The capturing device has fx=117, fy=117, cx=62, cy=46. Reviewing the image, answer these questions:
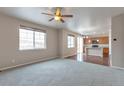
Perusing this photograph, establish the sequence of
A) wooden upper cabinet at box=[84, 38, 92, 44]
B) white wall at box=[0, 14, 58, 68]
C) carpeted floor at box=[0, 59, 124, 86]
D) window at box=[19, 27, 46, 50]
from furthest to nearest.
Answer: wooden upper cabinet at box=[84, 38, 92, 44] → window at box=[19, 27, 46, 50] → white wall at box=[0, 14, 58, 68] → carpeted floor at box=[0, 59, 124, 86]

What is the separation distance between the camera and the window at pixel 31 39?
5851mm

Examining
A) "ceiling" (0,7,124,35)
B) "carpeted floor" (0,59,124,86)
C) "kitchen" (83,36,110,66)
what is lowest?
"carpeted floor" (0,59,124,86)

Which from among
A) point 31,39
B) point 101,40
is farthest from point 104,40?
point 31,39

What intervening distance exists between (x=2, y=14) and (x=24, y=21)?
50.7 inches

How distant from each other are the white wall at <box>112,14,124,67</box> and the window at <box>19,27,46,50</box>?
13.6 feet

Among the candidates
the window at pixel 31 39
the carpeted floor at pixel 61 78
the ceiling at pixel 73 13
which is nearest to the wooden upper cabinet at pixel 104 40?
the ceiling at pixel 73 13

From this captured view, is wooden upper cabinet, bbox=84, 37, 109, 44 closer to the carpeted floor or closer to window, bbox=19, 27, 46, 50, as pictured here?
window, bbox=19, 27, 46, 50

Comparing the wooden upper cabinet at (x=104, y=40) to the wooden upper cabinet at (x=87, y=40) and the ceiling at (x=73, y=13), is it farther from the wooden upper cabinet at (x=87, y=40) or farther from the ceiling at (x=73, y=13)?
the ceiling at (x=73, y=13)

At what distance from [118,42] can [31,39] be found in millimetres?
4453

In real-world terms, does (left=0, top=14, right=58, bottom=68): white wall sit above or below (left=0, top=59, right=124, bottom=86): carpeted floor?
above

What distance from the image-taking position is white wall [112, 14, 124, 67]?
4883mm

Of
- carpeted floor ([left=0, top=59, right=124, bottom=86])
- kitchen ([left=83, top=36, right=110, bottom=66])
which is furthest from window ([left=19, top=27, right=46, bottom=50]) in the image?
kitchen ([left=83, top=36, right=110, bottom=66])

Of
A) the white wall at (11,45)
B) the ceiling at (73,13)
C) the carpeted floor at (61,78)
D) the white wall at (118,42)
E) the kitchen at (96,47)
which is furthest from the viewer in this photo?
the kitchen at (96,47)

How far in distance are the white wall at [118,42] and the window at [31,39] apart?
4145 mm
